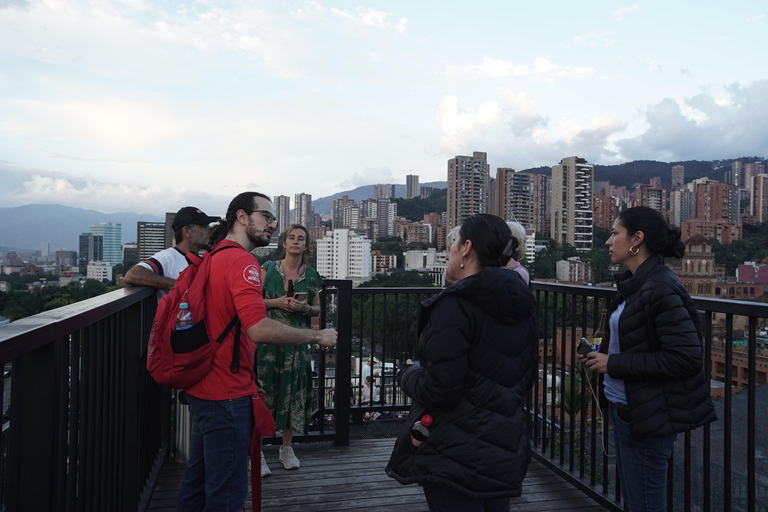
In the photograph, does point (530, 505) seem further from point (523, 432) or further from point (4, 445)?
point (4, 445)

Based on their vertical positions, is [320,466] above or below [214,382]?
below

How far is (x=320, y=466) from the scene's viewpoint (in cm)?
344

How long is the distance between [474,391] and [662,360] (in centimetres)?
75

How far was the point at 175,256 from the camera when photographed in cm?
324

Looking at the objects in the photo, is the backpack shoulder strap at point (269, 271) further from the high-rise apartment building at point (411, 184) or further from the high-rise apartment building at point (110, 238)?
the high-rise apartment building at point (411, 184)

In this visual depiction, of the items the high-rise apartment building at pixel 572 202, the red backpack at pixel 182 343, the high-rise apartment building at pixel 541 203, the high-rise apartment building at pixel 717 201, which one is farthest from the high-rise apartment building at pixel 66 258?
the high-rise apartment building at pixel 717 201

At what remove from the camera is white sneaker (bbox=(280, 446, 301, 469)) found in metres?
3.38

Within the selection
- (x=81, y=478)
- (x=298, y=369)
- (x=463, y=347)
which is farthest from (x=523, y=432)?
(x=298, y=369)

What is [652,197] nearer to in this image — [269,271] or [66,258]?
[66,258]

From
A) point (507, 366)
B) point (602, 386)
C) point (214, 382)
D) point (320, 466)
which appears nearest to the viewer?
point (507, 366)

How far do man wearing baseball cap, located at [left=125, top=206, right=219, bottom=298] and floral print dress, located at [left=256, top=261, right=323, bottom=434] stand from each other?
582mm

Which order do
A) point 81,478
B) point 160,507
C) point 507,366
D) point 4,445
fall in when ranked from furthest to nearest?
point 160,507, point 507,366, point 81,478, point 4,445

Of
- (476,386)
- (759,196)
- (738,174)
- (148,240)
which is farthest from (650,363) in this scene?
(738,174)

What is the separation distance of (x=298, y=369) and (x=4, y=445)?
2453 mm
